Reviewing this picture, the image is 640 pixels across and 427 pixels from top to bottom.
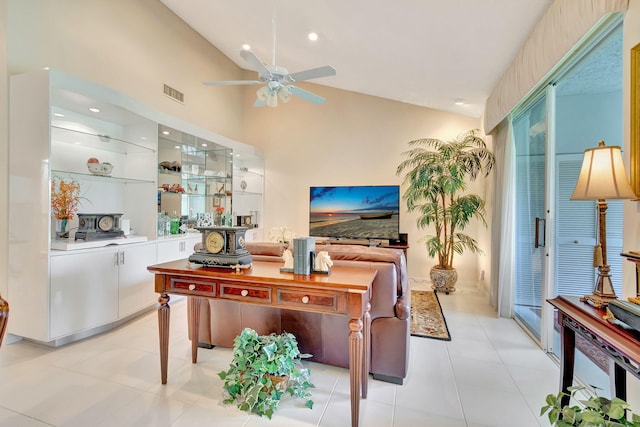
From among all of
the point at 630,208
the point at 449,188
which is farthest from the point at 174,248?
the point at 630,208

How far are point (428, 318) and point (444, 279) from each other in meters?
1.12

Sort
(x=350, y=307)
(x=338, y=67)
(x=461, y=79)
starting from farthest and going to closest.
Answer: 1. (x=338, y=67)
2. (x=461, y=79)
3. (x=350, y=307)

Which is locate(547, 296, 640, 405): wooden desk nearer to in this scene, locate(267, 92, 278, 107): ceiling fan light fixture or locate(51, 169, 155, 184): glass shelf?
locate(267, 92, 278, 107): ceiling fan light fixture

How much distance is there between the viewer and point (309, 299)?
5.50 ft

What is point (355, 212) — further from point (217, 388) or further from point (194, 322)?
point (217, 388)

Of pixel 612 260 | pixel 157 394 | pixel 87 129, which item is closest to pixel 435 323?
pixel 612 260

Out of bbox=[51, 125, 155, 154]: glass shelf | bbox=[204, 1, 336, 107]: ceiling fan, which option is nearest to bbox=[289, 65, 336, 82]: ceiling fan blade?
bbox=[204, 1, 336, 107]: ceiling fan

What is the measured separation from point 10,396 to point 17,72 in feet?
9.05

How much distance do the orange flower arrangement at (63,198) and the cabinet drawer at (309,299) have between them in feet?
8.54

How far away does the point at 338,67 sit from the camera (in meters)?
4.27

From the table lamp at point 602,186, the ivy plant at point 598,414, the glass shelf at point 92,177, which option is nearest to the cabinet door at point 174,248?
the glass shelf at point 92,177

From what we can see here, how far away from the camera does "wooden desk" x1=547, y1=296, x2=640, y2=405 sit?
1.08 m

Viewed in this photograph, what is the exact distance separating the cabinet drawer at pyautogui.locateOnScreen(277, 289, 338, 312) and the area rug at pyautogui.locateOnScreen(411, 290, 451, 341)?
1.77 metres

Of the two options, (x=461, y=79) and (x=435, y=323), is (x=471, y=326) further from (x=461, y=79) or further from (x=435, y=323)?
(x=461, y=79)
